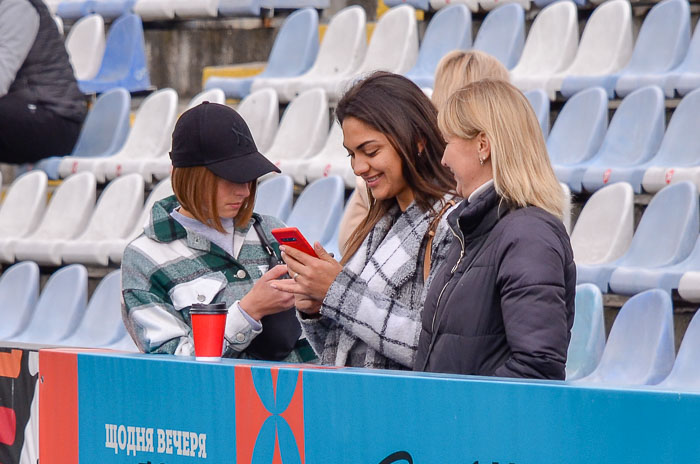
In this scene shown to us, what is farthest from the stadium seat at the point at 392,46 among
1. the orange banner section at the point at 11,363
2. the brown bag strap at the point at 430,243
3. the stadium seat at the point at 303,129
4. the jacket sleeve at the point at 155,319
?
the brown bag strap at the point at 430,243

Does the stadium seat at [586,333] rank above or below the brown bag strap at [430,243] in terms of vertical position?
below

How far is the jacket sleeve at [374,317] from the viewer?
8.23 ft

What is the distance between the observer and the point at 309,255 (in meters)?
2.58

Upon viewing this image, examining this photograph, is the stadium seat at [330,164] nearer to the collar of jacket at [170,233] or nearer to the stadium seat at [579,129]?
the stadium seat at [579,129]

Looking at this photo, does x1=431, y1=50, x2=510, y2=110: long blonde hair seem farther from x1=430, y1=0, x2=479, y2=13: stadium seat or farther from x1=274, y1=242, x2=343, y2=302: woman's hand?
x1=430, y1=0, x2=479, y2=13: stadium seat

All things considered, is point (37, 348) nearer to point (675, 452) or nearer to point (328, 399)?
point (328, 399)

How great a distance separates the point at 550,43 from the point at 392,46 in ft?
3.01

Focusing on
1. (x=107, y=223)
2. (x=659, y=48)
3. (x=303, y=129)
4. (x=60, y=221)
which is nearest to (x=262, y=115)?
(x=303, y=129)

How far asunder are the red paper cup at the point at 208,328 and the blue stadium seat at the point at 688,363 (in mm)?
1908

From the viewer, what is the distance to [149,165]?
6.56m

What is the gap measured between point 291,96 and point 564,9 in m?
1.56

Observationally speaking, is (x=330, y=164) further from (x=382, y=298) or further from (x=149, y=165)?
(x=382, y=298)

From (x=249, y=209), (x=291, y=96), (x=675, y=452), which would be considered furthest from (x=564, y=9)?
(x=675, y=452)

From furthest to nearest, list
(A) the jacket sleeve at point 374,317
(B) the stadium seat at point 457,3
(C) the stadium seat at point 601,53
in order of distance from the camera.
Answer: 1. (B) the stadium seat at point 457,3
2. (C) the stadium seat at point 601,53
3. (A) the jacket sleeve at point 374,317
